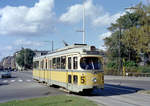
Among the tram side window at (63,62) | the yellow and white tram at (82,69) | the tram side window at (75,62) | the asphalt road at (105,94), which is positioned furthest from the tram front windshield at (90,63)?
the tram side window at (63,62)

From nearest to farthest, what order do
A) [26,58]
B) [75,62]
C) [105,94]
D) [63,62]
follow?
[75,62] < [105,94] < [63,62] < [26,58]

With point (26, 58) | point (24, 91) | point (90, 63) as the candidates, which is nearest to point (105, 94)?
point (90, 63)

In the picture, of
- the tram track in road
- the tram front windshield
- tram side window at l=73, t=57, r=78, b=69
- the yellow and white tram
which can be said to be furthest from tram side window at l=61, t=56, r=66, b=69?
the tram track in road

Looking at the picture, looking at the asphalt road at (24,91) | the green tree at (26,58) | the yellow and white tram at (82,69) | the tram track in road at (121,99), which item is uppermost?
the green tree at (26,58)

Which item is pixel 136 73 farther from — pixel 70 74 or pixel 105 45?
pixel 70 74

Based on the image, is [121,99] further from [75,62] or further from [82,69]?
[75,62]

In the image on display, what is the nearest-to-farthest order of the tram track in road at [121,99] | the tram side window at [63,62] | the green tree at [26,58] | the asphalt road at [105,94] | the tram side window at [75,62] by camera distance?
the tram track in road at [121,99] → the asphalt road at [105,94] → the tram side window at [75,62] → the tram side window at [63,62] → the green tree at [26,58]

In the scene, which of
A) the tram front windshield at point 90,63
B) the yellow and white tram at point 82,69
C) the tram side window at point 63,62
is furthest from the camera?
the tram side window at point 63,62

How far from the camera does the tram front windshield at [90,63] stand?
1515 centimetres

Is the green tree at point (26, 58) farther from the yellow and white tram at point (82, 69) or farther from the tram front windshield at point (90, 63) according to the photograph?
the tram front windshield at point (90, 63)

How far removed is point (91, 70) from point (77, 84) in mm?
1291

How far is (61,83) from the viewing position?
1794 cm

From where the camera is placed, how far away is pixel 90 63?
604 inches

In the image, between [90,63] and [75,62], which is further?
[75,62]
